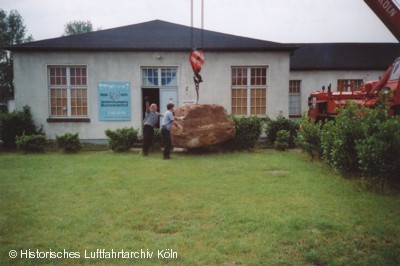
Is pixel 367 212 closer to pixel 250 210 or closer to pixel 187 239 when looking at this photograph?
pixel 250 210

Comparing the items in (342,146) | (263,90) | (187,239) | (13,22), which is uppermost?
(13,22)

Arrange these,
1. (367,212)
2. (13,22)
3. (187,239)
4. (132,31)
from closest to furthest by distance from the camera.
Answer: (187,239), (367,212), (13,22), (132,31)

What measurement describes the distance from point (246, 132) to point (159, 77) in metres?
5.55

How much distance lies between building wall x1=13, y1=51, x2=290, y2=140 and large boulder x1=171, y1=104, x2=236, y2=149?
4086 millimetres

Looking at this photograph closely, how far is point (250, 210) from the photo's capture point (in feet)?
19.2

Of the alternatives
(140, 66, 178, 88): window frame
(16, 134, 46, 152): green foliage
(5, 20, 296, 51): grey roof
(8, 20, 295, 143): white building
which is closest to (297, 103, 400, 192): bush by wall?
(8, 20, 295, 143): white building

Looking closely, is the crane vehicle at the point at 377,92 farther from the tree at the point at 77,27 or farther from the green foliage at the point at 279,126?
the tree at the point at 77,27

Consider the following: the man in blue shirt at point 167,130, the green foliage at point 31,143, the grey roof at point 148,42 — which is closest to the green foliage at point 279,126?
the grey roof at point 148,42

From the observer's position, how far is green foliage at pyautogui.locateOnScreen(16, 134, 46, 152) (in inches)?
516

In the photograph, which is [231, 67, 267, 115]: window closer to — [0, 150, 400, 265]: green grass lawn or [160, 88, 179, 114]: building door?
[160, 88, 179, 114]: building door

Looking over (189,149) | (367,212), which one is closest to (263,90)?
(189,149)

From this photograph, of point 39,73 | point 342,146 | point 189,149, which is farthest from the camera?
point 39,73

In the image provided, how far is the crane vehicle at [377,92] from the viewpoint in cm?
912

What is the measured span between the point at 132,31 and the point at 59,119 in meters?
5.90
